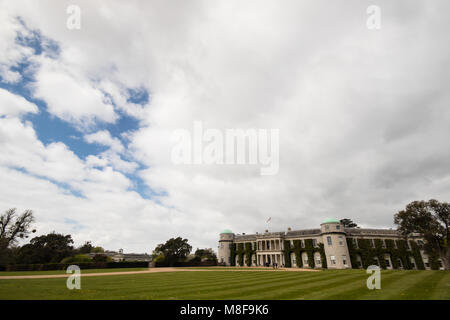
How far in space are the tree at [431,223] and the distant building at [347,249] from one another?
56.3ft

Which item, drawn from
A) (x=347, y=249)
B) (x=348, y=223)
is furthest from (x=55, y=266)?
(x=348, y=223)

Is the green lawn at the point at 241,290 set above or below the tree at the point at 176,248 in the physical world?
below

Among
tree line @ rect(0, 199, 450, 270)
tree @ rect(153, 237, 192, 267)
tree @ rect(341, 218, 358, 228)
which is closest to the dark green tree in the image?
tree line @ rect(0, 199, 450, 270)

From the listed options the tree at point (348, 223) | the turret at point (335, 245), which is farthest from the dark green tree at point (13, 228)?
the tree at point (348, 223)

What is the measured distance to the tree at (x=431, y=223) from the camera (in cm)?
3847

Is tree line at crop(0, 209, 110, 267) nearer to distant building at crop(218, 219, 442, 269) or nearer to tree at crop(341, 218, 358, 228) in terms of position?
distant building at crop(218, 219, 442, 269)

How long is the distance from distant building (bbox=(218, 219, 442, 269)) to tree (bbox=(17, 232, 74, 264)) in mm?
61166

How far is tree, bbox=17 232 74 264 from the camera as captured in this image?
58.5 meters

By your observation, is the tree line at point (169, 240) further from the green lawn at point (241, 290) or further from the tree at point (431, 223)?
the green lawn at point (241, 290)

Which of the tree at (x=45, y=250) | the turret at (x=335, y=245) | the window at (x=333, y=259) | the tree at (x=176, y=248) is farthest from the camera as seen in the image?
the tree at (x=176, y=248)

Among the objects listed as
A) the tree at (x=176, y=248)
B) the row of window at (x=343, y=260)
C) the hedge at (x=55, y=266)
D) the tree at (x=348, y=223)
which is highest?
the tree at (x=348, y=223)
